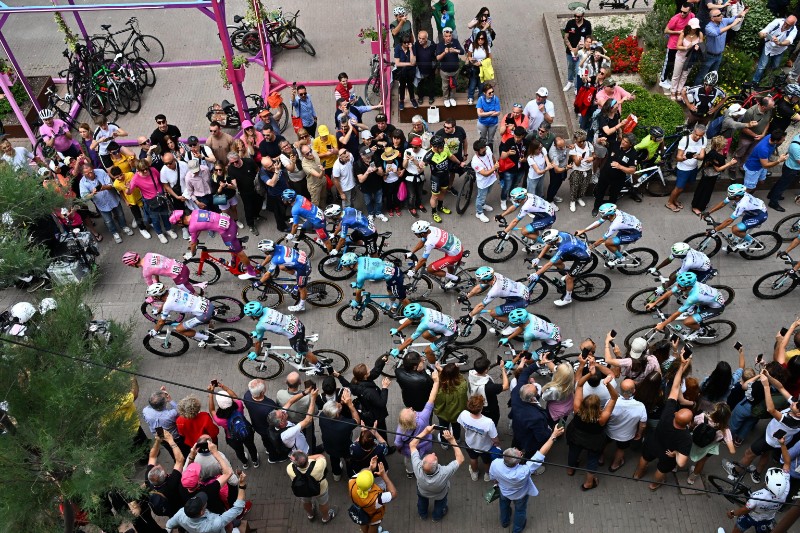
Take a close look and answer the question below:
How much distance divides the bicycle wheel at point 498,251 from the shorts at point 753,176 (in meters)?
4.22

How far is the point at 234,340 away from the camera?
406 inches

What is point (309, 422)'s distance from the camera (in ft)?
26.9

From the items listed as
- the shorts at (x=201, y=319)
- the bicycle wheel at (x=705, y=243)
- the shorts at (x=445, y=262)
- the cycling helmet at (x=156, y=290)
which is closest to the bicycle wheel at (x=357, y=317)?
the shorts at (x=445, y=262)

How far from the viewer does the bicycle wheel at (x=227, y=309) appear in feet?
34.6

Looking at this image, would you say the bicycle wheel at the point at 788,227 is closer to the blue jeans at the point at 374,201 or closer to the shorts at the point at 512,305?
the shorts at the point at 512,305

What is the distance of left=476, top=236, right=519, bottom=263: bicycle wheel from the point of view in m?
11.6

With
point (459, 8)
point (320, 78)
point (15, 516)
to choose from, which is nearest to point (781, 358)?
point (15, 516)

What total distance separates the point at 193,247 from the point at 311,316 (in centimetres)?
208

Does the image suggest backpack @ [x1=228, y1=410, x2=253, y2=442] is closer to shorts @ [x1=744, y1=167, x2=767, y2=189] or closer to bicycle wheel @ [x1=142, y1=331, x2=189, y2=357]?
bicycle wheel @ [x1=142, y1=331, x2=189, y2=357]

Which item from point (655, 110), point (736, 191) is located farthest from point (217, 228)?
point (655, 110)

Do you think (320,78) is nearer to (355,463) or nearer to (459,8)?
(459,8)

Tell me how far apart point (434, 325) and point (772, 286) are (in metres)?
5.59

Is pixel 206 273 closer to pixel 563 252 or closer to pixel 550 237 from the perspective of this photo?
pixel 550 237

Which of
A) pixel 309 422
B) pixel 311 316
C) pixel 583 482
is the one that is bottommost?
pixel 583 482
